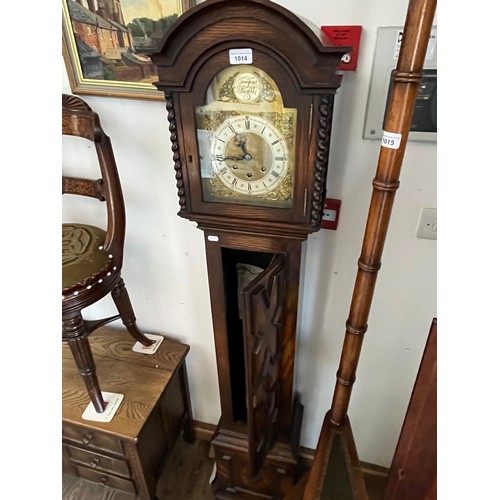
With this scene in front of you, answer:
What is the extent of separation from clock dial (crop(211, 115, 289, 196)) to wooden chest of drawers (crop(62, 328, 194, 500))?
816 mm

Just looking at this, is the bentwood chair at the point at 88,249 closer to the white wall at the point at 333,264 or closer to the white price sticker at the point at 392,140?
the white wall at the point at 333,264

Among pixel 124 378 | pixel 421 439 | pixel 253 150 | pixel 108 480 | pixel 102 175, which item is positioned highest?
pixel 253 150

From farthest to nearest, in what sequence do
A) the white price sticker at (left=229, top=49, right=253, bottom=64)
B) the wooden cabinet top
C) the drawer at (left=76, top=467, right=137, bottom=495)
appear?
the drawer at (left=76, top=467, right=137, bottom=495)
the wooden cabinet top
the white price sticker at (left=229, top=49, right=253, bottom=64)

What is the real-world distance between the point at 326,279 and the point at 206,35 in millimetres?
726

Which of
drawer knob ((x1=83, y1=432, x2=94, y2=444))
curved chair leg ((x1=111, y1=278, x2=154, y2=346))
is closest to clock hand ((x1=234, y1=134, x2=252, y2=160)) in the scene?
curved chair leg ((x1=111, y1=278, x2=154, y2=346))

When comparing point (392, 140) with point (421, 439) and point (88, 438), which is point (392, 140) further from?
point (88, 438)

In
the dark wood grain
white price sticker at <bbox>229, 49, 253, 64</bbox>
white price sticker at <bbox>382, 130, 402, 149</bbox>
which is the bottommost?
the dark wood grain

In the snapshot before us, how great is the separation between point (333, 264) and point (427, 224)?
0.89ft

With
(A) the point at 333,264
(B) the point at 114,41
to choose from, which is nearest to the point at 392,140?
(A) the point at 333,264

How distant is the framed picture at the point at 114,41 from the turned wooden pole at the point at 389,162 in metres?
0.54

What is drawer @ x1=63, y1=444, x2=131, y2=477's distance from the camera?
1.26 metres

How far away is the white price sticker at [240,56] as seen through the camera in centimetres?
66

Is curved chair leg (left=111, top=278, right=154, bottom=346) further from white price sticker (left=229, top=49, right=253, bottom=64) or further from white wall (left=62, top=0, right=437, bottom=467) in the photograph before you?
white price sticker (left=229, top=49, right=253, bottom=64)

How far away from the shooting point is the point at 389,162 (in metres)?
0.63
